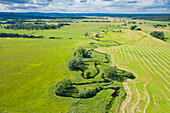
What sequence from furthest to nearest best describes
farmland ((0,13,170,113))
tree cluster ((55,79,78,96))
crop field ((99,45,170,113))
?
tree cluster ((55,79,78,96)) → crop field ((99,45,170,113)) → farmland ((0,13,170,113))

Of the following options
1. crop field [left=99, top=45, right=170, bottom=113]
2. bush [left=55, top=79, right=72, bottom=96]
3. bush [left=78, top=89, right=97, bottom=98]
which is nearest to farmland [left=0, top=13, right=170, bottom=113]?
crop field [left=99, top=45, right=170, bottom=113]

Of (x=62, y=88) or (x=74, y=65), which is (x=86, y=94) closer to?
(x=62, y=88)

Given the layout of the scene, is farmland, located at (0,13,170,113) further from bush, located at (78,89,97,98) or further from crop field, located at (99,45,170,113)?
bush, located at (78,89,97,98)

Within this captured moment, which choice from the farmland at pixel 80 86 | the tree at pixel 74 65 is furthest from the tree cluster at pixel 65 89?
the tree at pixel 74 65

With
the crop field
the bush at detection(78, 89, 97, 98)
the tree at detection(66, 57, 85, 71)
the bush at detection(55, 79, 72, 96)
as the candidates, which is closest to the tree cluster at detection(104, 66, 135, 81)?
the crop field

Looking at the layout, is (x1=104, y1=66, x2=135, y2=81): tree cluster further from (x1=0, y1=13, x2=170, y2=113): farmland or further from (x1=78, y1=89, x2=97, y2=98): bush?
(x1=78, y1=89, x2=97, y2=98): bush

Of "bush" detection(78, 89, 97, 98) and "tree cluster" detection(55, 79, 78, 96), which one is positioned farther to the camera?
"tree cluster" detection(55, 79, 78, 96)

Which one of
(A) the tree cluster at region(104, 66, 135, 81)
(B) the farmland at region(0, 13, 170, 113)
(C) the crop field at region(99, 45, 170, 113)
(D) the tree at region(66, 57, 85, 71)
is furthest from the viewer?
(D) the tree at region(66, 57, 85, 71)

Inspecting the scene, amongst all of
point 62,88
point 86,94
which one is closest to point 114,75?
point 86,94

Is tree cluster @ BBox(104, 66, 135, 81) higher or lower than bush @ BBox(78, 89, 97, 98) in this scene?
higher
